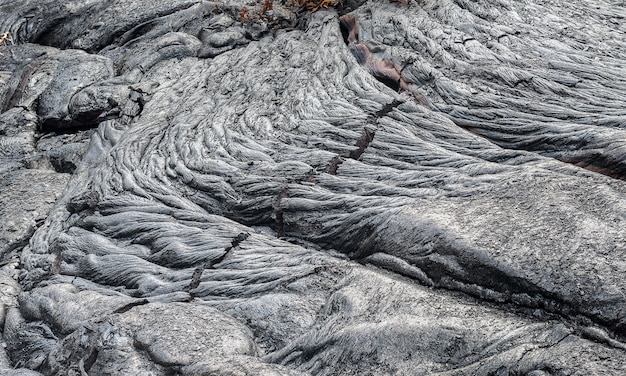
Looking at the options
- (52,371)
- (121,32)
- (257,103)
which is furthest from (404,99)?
(121,32)

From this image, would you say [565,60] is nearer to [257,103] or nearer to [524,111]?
[524,111]

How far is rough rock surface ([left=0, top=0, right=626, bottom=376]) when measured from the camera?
16.0 ft

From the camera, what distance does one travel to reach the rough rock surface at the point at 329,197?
192 inches

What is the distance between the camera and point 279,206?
6.67 metres

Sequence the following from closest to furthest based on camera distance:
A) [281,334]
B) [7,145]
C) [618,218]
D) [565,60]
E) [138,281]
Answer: [618,218] < [281,334] < [138,281] < [565,60] < [7,145]

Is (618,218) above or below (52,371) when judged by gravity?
above

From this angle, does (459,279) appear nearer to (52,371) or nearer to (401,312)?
(401,312)

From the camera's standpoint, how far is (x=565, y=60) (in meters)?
7.08

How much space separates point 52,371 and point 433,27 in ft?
18.0

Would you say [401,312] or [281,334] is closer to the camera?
[401,312]

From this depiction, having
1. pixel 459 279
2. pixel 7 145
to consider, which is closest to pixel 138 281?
pixel 459 279

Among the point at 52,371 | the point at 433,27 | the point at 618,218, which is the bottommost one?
the point at 52,371

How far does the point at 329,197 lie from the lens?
6453 mm

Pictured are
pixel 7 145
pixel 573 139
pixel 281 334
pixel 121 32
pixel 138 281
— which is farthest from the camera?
pixel 121 32
